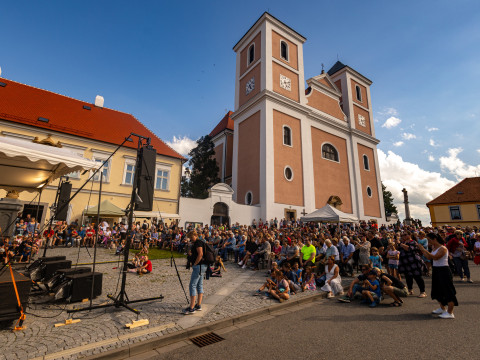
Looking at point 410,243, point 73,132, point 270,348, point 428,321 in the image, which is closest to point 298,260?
point 410,243

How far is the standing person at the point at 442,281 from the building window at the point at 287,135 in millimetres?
19423

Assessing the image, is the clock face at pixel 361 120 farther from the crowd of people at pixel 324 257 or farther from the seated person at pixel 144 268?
the seated person at pixel 144 268

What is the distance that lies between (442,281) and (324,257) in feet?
14.9

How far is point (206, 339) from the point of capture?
14.3 feet

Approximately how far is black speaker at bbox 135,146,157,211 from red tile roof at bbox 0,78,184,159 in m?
16.5

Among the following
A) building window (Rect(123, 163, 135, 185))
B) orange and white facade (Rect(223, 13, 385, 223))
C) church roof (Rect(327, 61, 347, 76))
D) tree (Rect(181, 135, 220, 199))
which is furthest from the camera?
church roof (Rect(327, 61, 347, 76))

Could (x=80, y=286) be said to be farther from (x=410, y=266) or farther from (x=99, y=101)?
(x=99, y=101)

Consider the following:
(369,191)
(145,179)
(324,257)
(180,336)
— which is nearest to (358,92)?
(369,191)

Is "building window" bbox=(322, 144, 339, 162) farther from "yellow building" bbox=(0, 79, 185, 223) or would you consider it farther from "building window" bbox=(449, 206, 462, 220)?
"building window" bbox=(449, 206, 462, 220)

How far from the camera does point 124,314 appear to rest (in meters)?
5.11

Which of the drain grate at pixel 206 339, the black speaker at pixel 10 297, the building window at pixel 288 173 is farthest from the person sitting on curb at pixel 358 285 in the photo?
the building window at pixel 288 173

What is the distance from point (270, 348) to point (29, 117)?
2180cm

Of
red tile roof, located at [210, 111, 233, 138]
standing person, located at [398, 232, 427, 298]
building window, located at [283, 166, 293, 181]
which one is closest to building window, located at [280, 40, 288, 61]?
red tile roof, located at [210, 111, 233, 138]

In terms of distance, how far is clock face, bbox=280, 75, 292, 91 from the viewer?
2551cm
